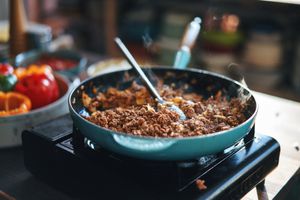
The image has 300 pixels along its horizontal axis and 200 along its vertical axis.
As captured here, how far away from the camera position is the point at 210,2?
304 cm

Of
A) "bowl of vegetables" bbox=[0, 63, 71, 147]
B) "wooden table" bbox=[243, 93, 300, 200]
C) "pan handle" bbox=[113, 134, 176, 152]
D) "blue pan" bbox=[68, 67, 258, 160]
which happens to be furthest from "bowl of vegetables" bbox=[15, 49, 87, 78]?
"pan handle" bbox=[113, 134, 176, 152]

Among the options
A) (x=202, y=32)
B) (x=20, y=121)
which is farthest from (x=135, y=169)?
(x=202, y=32)

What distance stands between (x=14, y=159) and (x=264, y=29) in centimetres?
223

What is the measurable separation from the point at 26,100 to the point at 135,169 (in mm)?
502

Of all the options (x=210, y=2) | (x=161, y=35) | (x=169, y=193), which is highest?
(x=169, y=193)

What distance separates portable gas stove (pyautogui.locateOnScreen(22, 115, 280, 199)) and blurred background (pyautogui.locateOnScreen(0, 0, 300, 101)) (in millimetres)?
1777

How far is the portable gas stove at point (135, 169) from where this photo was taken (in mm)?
883

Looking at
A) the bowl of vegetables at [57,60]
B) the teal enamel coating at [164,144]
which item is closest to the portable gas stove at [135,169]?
the teal enamel coating at [164,144]

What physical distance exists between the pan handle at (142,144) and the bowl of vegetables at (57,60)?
0.81 meters

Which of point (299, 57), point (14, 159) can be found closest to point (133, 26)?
point (299, 57)

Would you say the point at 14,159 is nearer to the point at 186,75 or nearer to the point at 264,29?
the point at 186,75

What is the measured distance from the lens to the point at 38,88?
1.29m

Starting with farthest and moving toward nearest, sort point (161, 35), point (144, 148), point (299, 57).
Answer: point (161, 35) < point (299, 57) < point (144, 148)

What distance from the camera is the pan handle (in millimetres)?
833
